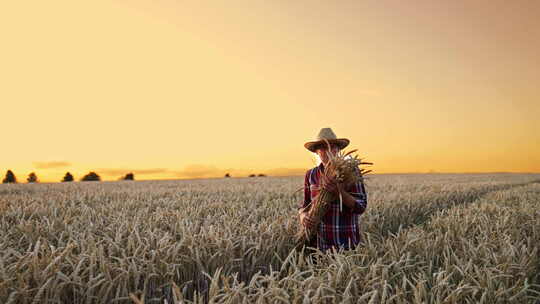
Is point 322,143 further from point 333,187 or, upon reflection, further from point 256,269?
point 256,269

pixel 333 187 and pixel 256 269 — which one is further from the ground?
pixel 333 187

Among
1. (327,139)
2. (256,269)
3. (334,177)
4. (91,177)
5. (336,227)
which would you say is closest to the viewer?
(334,177)

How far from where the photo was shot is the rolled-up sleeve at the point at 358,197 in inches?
137

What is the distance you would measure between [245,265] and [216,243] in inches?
15.2

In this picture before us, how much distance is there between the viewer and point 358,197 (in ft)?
12.0

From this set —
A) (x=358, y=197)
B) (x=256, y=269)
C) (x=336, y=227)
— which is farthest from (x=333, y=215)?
(x=256, y=269)

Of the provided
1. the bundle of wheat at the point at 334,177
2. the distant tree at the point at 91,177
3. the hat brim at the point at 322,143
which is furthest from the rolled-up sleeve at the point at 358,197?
the distant tree at the point at 91,177

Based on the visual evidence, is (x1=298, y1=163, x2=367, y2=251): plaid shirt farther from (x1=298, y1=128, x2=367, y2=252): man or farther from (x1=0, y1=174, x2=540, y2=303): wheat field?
(x1=0, y1=174, x2=540, y2=303): wheat field

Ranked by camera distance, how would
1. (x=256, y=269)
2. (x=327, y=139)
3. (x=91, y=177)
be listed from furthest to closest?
(x=91, y=177) < (x=327, y=139) < (x=256, y=269)

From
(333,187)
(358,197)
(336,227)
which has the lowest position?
(336,227)

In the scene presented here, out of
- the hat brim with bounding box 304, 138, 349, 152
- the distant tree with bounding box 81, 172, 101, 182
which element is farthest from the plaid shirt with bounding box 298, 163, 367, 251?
the distant tree with bounding box 81, 172, 101, 182

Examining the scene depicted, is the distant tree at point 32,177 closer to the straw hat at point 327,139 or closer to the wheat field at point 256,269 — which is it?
the wheat field at point 256,269

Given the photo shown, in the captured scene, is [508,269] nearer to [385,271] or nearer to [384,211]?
[385,271]

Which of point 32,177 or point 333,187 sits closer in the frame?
point 333,187
